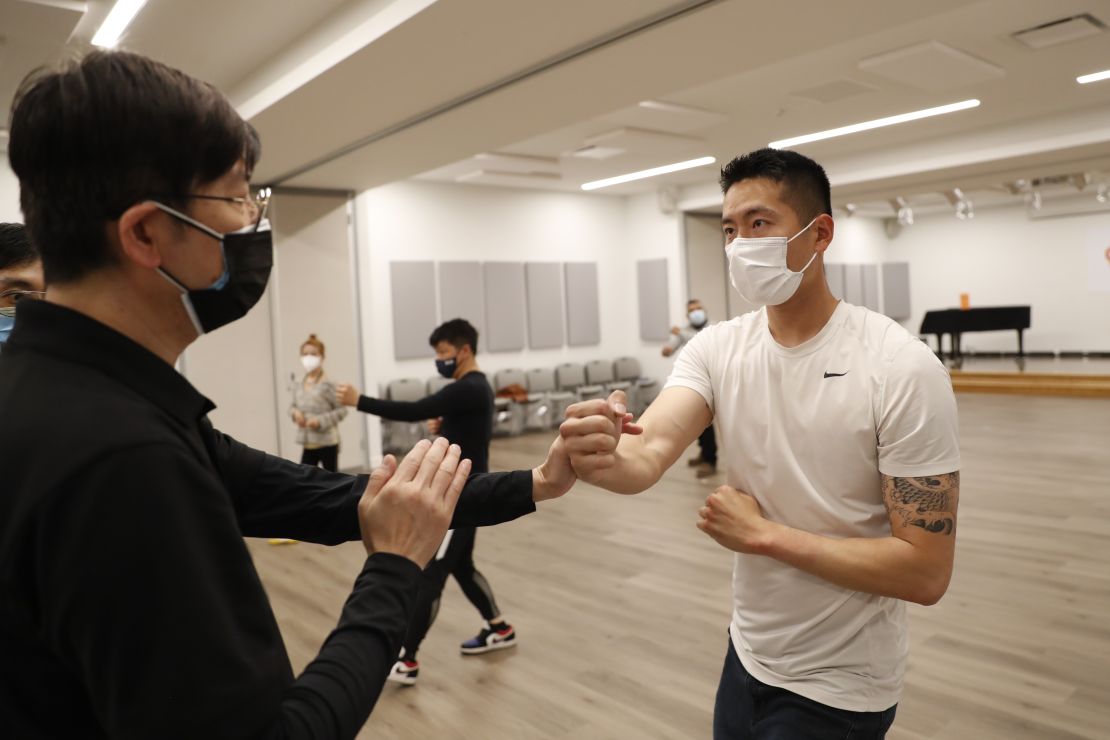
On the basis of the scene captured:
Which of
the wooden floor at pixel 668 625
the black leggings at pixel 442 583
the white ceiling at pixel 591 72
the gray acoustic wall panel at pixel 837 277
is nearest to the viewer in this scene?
the wooden floor at pixel 668 625

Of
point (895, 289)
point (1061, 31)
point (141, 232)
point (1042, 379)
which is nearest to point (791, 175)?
point (141, 232)

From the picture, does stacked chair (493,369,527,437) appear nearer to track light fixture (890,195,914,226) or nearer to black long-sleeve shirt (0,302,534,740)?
track light fixture (890,195,914,226)

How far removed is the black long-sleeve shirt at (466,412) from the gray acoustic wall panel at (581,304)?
8.94m

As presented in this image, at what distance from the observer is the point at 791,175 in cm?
179

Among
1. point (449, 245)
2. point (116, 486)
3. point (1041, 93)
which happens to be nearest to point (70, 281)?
point (116, 486)

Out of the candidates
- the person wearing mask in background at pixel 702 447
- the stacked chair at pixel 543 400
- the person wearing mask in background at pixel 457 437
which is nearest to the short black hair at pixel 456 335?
the person wearing mask in background at pixel 457 437

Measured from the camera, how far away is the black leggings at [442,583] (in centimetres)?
362

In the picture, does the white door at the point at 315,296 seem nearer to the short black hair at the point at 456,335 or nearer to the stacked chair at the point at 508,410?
the stacked chair at the point at 508,410

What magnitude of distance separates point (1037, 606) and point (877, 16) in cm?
341

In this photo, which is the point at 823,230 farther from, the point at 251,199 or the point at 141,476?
the point at 141,476

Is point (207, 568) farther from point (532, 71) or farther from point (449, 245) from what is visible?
point (449, 245)

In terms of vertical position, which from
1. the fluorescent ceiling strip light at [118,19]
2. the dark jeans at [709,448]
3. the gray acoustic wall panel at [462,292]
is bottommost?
the dark jeans at [709,448]

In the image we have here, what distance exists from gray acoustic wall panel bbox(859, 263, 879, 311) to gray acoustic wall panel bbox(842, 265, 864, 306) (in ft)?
0.40

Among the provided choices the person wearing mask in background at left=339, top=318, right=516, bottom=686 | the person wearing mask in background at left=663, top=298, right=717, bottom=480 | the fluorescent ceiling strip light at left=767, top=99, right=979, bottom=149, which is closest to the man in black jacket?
the person wearing mask in background at left=339, top=318, right=516, bottom=686
